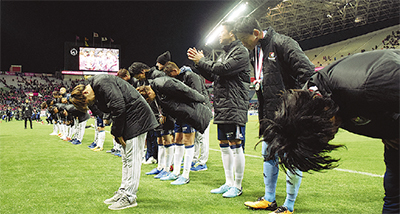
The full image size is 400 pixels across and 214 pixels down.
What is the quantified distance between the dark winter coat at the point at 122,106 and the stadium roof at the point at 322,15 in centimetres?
2386

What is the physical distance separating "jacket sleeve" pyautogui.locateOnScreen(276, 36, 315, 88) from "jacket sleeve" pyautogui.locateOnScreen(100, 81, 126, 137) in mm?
1881

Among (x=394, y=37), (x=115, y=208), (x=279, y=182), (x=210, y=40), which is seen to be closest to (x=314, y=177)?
(x=279, y=182)

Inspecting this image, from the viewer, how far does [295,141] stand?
61.0 inches

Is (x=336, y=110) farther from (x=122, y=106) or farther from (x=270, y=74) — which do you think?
(x=122, y=106)

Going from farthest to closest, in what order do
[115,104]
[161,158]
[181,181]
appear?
[161,158], [181,181], [115,104]

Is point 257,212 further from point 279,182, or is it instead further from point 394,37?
point 394,37

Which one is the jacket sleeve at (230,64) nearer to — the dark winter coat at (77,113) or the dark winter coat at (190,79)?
the dark winter coat at (190,79)

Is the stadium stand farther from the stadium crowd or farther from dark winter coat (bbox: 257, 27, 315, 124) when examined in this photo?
dark winter coat (bbox: 257, 27, 315, 124)

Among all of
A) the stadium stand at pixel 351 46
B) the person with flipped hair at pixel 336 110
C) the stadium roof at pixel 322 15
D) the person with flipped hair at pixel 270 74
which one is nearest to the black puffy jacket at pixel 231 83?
the person with flipped hair at pixel 270 74

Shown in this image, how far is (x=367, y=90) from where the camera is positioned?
1.42 meters

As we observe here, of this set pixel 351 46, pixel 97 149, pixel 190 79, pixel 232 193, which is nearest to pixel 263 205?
pixel 232 193

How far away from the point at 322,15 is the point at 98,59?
34.6 m

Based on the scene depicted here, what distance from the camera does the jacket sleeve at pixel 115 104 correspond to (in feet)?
11.1

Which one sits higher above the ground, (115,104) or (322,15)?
(322,15)
